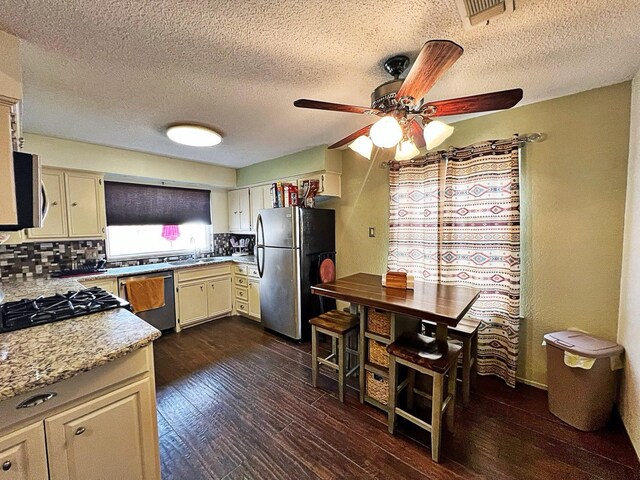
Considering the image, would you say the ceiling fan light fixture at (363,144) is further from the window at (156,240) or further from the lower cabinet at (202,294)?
the window at (156,240)

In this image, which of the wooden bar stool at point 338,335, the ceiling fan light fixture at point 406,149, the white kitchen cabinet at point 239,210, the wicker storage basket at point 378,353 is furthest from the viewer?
the white kitchen cabinet at point 239,210

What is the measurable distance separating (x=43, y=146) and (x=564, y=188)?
15.3ft

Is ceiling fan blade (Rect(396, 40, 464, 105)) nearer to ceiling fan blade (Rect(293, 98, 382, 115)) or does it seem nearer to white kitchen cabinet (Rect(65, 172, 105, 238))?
ceiling fan blade (Rect(293, 98, 382, 115))

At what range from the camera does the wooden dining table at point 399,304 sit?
1598 millimetres

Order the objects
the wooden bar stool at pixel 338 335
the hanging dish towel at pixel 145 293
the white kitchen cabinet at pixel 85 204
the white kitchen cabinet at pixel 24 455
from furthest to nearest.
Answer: the hanging dish towel at pixel 145 293 < the white kitchen cabinet at pixel 85 204 < the wooden bar stool at pixel 338 335 < the white kitchen cabinet at pixel 24 455

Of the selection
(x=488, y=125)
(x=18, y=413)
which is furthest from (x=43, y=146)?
(x=488, y=125)

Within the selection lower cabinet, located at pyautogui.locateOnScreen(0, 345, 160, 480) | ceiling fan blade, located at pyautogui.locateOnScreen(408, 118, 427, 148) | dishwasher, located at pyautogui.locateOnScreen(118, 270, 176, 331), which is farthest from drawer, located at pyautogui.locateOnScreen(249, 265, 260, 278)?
ceiling fan blade, located at pyautogui.locateOnScreen(408, 118, 427, 148)

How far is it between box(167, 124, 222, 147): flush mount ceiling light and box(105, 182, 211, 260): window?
1628mm

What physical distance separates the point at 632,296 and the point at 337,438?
207 centimetres

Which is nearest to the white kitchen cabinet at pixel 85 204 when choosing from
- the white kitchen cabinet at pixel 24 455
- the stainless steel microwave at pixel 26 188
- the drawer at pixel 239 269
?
the drawer at pixel 239 269

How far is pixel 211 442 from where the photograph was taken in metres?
1.72

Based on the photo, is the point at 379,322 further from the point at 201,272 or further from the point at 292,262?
the point at 201,272

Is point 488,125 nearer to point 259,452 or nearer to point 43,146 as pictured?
point 259,452

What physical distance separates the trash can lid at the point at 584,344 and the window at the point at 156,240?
4.39 m
